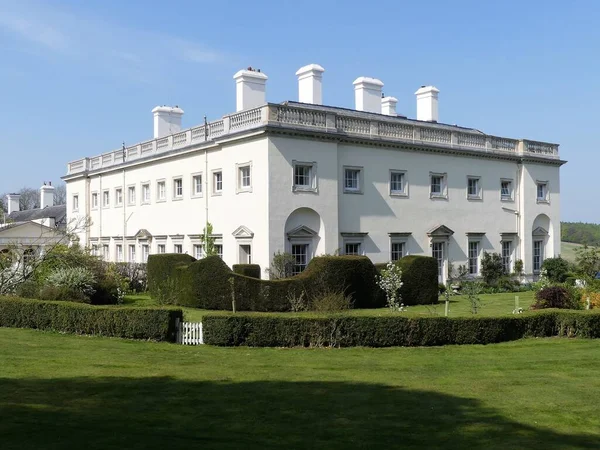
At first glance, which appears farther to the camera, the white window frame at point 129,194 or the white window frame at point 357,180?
the white window frame at point 129,194

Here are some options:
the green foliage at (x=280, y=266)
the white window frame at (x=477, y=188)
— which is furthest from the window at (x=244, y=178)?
the white window frame at (x=477, y=188)

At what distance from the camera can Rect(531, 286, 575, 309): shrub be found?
2098cm

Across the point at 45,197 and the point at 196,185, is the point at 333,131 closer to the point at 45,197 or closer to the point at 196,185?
the point at 196,185

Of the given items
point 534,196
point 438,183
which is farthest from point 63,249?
point 534,196

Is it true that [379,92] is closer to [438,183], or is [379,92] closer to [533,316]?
[438,183]

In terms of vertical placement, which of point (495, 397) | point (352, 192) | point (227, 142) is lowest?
point (495, 397)

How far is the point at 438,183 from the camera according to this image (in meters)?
35.3

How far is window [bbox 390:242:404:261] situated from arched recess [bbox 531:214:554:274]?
433 inches

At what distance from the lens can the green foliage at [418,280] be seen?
27.2 meters

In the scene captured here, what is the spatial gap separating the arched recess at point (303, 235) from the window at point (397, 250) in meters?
4.97

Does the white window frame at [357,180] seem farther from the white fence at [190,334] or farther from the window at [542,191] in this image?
the white fence at [190,334]

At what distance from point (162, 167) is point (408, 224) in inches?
555

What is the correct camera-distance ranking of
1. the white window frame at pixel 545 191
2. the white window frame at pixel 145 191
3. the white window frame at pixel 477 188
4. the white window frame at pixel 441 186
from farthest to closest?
1. the white window frame at pixel 545 191
2. the white window frame at pixel 145 191
3. the white window frame at pixel 477 188
4. the white window frame at pixel 441 186

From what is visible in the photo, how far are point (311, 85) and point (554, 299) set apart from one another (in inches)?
736
